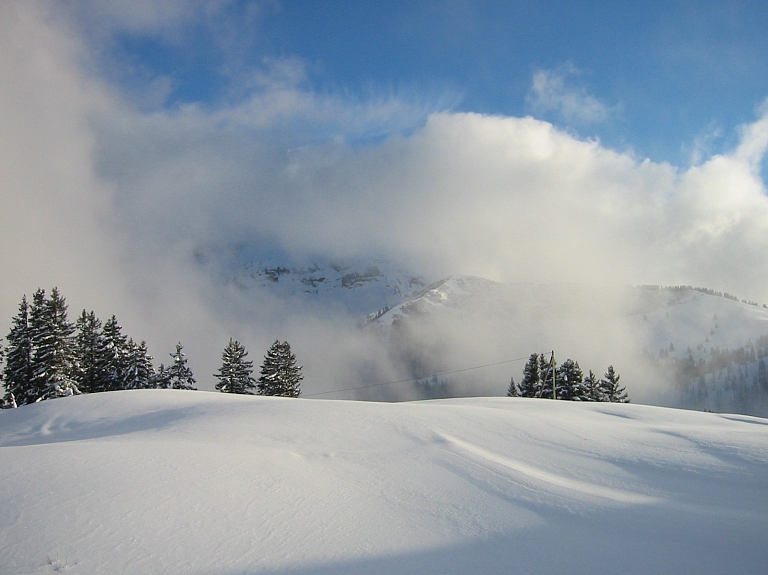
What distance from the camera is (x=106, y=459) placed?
812 cm

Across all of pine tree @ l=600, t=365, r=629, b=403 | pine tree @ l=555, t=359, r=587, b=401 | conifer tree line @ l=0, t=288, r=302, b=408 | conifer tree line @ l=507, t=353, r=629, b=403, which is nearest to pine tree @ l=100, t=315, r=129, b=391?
conifer tree line @ l=0, t=288, r=302, b=408

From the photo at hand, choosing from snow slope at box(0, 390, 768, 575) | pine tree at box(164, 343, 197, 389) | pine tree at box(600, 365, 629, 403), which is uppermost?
pine tree at box(164, 343, 197, 389)

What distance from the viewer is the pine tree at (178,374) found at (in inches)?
1831

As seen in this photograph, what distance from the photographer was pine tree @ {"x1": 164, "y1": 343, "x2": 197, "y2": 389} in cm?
4650

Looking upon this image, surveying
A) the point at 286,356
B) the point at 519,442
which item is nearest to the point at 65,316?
the point at 286,356

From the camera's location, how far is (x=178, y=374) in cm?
4709

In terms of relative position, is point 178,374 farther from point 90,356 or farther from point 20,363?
point 20,363

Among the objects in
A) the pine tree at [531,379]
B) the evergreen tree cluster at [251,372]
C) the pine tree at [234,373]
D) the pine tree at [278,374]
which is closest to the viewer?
the pine tree at [234,373]

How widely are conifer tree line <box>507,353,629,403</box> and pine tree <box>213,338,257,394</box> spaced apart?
29.2m

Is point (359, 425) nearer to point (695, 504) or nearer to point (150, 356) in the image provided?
A: point (695, 504)

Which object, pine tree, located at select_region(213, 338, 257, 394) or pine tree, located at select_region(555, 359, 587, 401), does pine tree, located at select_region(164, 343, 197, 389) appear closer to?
pine tree, located at select_region(213, 338, 257, 394)

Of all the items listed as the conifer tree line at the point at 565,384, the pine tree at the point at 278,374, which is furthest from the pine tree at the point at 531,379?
the pine tree at the point at 278,374

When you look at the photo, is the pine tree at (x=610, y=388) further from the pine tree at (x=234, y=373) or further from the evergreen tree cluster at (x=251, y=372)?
the pine tree at (x=234, y=373)

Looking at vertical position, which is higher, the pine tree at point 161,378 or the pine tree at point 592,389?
the pine tree at point 161,378
